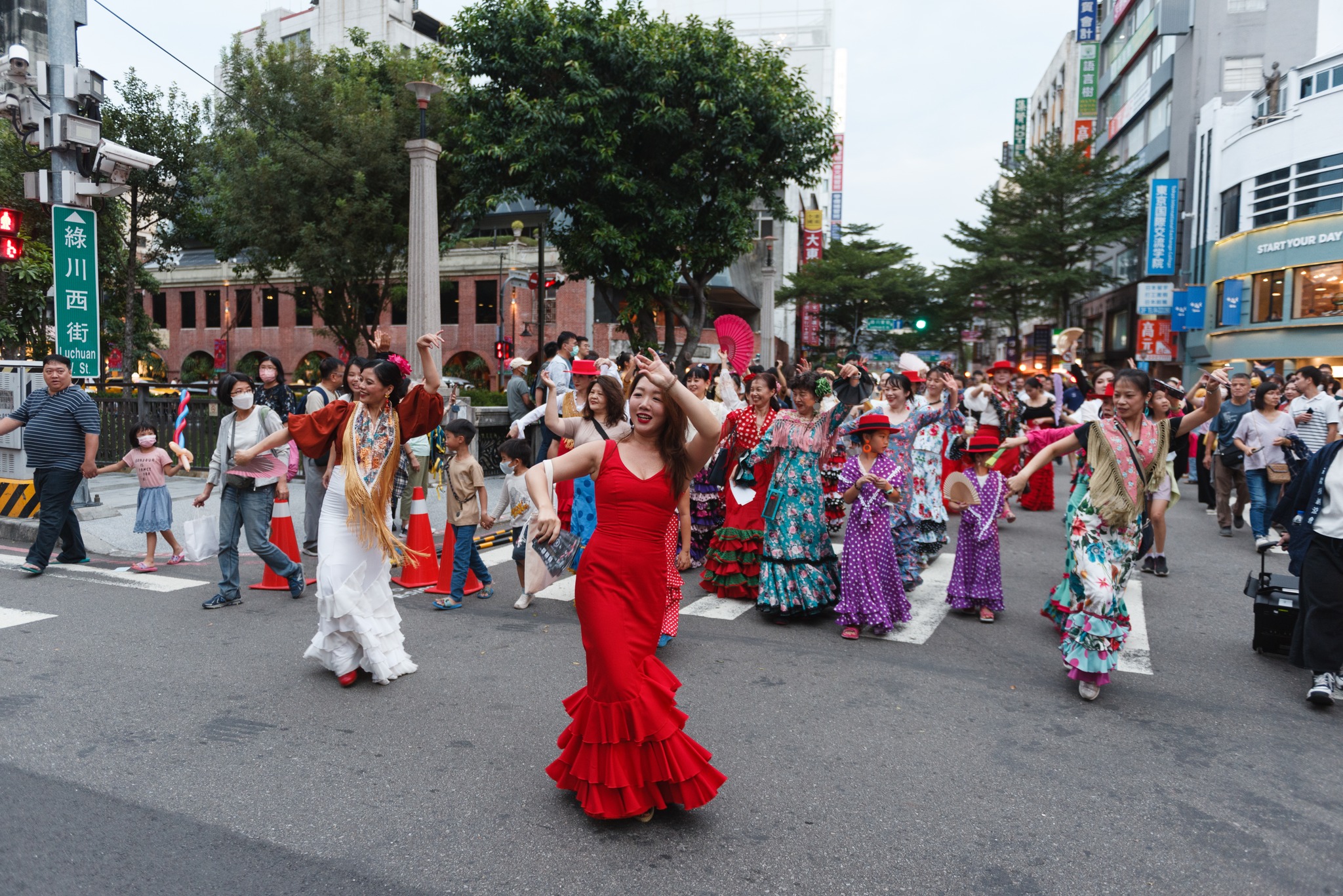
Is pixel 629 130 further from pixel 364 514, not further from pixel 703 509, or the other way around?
pixel 364 514

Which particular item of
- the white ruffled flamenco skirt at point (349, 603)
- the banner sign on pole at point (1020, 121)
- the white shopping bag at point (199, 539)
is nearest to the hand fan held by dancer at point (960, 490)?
the white ruffled flamenco skirt at point (349, 603)

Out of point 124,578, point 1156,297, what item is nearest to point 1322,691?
point 124,578

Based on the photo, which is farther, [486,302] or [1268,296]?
[486,302]

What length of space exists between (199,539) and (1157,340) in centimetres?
3458

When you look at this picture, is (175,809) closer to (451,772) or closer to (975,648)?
(451,772)

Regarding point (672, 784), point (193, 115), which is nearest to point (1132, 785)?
point (672, 784)

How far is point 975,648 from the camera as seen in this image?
5.96m

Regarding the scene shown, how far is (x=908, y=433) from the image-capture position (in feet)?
25.3

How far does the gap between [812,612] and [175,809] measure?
422 cm

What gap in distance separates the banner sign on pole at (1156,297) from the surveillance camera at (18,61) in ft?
109

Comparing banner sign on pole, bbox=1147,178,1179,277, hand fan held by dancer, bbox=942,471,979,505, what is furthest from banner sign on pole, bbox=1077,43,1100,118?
hand fan held by dancer, bbox=942,471,979,505

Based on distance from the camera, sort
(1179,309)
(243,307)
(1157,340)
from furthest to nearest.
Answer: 1. (243,307)
2. (1157,340)
3. (1179,309)

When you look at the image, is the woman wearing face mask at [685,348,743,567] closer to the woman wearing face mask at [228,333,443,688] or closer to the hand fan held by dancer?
the hand fan held by dancer

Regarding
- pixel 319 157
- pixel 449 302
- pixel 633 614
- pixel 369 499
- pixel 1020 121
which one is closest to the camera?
pixel 633 614
